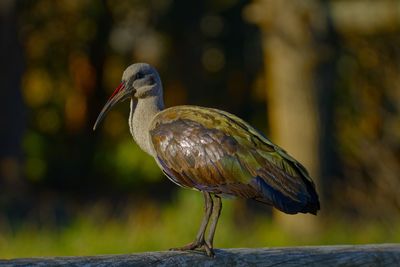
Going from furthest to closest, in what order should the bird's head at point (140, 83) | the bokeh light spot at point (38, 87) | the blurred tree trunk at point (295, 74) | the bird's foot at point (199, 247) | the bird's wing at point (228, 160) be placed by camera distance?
the bokeh light spot at point (38, 87) < the blurred tree trunk at point (295, 74) < the bird's head at point (140, 83) < the bird's foot at point (199, 247) < the bird's wing at point (228, 160)

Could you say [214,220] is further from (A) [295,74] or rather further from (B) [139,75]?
(A) [295,74]

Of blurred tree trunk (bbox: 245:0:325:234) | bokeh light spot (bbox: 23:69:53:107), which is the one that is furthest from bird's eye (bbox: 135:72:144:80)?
bokeh light spot (bbox: 23:69:53:107)

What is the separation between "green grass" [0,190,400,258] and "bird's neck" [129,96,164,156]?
16.0 feet

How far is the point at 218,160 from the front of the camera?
4.37 meters

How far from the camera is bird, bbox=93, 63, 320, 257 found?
4305 mm

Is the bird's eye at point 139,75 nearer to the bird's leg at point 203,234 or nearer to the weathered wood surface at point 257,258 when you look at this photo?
the bird's leg at point 203,234

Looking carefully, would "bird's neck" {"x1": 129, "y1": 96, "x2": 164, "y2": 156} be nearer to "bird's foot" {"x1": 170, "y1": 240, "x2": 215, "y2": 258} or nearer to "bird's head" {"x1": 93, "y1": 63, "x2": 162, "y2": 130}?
"bird's head" {"x1": 93, "y1": 63, "x2": 162, "y2": 130}

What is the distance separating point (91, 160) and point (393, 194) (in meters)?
9.61

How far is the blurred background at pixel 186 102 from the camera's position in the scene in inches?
425

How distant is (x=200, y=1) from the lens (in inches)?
814

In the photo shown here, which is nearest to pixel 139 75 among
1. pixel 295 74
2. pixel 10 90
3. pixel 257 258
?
pixel 257 258

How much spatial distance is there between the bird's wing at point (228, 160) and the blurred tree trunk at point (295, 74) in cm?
674

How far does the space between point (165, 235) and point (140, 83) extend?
5.54 meters

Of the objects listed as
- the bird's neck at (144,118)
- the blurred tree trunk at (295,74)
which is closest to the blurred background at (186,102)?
the blurred tree trunk at (295,74)
